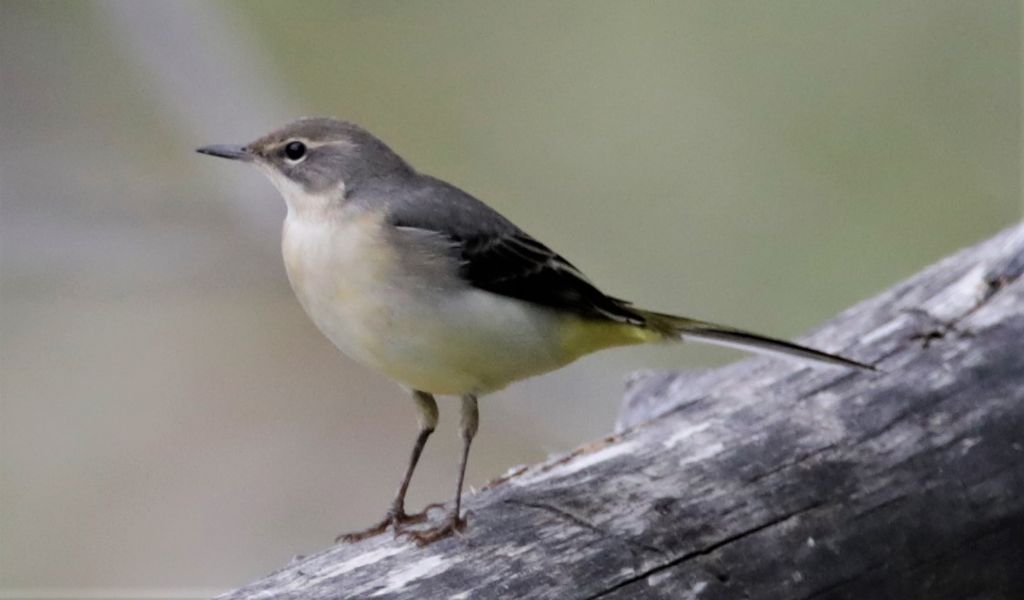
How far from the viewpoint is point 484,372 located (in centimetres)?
379

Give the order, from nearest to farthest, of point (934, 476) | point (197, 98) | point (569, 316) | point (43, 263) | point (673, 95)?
1. point (934, 476)
2. point (569, 316)
3. point (197, 98)
4. point (43, 263)
5. point (673, 95)

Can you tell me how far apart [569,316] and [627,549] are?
1.08 meters

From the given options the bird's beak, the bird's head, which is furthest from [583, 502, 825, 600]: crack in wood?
the bird's beak

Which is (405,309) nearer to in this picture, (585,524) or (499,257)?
(499,257)

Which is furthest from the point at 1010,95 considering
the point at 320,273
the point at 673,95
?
the point at 320,273

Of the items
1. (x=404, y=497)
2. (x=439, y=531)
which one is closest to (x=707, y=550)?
(x=439, y=531)

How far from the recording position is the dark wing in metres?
3.89

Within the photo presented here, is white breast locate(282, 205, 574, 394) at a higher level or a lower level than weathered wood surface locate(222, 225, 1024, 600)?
higher

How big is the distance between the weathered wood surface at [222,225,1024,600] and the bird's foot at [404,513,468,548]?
0.03 metres

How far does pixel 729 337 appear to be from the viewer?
4.00m

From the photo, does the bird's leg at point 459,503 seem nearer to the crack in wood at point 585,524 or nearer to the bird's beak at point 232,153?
the crack in wood at point 585,524

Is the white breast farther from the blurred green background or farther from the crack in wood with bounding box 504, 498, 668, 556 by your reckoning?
the blurred green background

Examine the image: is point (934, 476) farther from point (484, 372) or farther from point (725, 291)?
point (725, 291)

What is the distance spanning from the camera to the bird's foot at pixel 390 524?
359 centimetres
